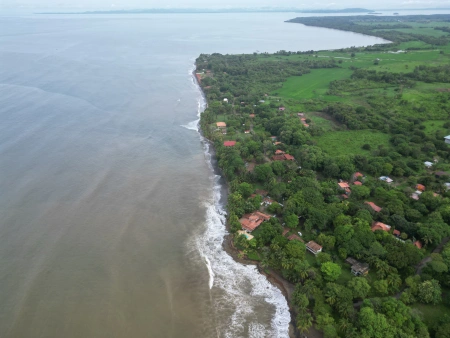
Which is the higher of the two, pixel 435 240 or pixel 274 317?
pixel 435 240

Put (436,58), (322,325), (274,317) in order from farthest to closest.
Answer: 1. (436,58)
2. (274,317)
3. (322,325)

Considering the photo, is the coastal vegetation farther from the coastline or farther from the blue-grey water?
the blue-grey water

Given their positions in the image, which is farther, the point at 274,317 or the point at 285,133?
the point at 285,133

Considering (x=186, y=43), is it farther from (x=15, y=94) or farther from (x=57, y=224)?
(x=57, y=224)

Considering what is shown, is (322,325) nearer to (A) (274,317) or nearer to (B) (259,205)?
(A) (274,317)

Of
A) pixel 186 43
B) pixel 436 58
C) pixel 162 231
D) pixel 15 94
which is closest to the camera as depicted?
pixel 162 231

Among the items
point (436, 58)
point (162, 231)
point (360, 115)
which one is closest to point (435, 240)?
point (162, 231)
